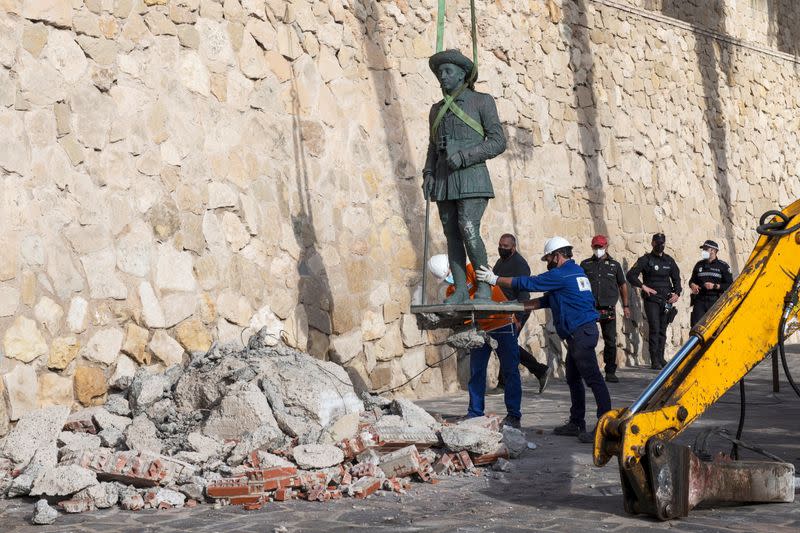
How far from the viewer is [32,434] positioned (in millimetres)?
7551

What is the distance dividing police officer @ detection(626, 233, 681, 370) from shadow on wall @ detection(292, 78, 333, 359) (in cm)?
592

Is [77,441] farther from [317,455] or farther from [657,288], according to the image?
[657,288]

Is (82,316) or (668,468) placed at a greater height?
(82,316)

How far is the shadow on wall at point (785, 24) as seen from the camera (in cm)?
2320

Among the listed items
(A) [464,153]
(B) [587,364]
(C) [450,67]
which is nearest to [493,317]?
(B) [587,364]

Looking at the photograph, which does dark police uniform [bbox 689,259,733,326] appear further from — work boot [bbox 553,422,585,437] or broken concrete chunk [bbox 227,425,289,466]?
broken concrete chunk [bbox 227,425,289,466]

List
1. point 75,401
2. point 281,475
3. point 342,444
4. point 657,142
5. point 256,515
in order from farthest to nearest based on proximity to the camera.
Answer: point 657,142 < point 75,401 < point 342,444 < point 281,475 < point 256,515

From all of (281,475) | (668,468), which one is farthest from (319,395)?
(668,468)

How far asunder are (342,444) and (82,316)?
8.52ft

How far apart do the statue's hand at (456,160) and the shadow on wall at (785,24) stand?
53.4 ft

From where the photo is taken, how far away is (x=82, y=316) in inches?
346

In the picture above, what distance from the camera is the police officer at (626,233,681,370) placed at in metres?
15.6

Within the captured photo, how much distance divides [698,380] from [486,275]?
3.30 meters

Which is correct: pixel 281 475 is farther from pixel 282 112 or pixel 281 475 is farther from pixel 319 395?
pixel 282 112
